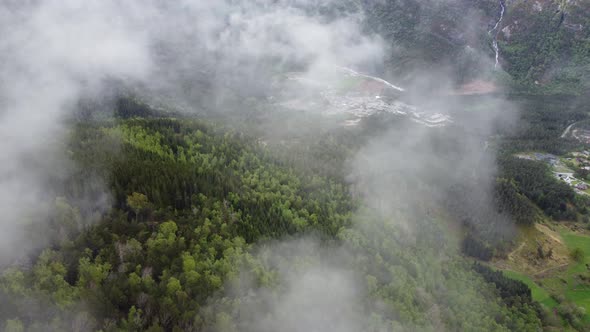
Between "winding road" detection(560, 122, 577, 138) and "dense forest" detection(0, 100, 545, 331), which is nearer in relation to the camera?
"dense forest" detection(0, 100, 545, 331)

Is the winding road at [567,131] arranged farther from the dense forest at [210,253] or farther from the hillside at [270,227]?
the dense forest at [210,253]

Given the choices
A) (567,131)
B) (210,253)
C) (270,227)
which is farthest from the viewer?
(567,131)

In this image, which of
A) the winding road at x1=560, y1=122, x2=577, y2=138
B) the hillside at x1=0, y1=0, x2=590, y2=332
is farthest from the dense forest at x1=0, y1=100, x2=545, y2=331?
the winding road at x1=560, y1=122, x2=577, y2=138

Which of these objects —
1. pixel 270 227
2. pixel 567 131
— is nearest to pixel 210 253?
pixel 270 227

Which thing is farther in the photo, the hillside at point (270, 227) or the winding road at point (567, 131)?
the winding road at point (567, 131)

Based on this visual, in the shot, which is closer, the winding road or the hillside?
the hillside

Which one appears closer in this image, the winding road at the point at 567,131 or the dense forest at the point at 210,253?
the dense forest at the point at 210,253

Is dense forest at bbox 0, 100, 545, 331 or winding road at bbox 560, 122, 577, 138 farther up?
dense forest at bbox 0, 100, 545, 331

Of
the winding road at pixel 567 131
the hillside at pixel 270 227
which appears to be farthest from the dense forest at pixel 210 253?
the winding road at pixel 567 131

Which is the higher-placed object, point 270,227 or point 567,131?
point 270,227

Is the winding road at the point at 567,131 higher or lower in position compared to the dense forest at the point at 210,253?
lower

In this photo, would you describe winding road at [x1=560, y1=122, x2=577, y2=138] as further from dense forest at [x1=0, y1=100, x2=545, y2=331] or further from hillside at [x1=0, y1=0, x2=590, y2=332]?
dense forest at [x1=0, y1=100, x2=545, y2=331]

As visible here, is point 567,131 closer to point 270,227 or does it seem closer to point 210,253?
point 270,227
